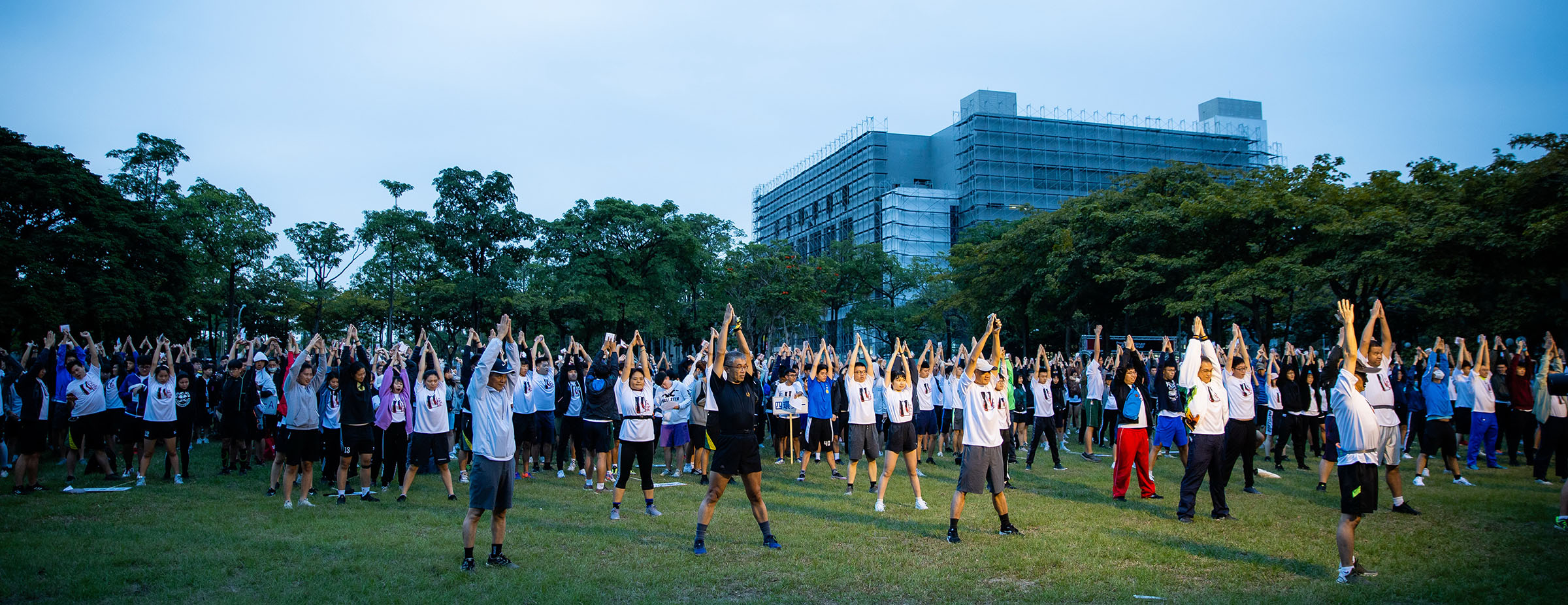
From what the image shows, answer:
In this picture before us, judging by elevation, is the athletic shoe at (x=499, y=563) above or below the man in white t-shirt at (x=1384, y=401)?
below

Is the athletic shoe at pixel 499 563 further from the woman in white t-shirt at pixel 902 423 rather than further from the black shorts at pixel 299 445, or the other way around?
the woman in white t-shirt at pixel 902 423

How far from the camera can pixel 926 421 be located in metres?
14.8

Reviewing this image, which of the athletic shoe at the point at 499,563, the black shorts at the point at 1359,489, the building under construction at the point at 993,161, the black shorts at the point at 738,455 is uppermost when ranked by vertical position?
the building under construction at the point at 993,161

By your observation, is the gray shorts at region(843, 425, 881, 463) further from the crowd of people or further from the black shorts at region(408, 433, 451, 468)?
the black shorts at region(408, 433, 451, 468)

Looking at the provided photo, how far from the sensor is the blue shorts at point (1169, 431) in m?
11.6

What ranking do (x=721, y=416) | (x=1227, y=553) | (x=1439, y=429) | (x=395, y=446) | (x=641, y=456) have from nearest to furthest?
(x=1227, y=553) < (x=721, y=416) < (x=641, y=456) < (x=395, y=446) < (x=1439, y=429)

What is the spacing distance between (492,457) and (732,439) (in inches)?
86.3

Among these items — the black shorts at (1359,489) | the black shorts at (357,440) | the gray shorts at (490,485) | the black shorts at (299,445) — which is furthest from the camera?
the black shorts at (357,440)

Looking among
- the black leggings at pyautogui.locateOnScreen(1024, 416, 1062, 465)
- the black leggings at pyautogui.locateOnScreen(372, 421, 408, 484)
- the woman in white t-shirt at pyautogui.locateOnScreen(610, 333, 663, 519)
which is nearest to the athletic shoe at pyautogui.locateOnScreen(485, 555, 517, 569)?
the woman in white t-shirt at pyautogui.locateOnScreen(610, 333, 663, 519)

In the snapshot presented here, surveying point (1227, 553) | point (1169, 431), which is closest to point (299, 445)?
point (1227, 553)

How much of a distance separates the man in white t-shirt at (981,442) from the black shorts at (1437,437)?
303 inches

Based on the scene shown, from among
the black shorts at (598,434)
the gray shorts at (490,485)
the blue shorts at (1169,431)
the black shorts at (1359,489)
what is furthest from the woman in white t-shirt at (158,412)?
the black shorts at (1359,489)

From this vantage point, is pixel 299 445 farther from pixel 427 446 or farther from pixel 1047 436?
pixel 1047 436

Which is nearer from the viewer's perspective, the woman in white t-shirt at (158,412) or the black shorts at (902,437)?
the black shorts at (902,437)
